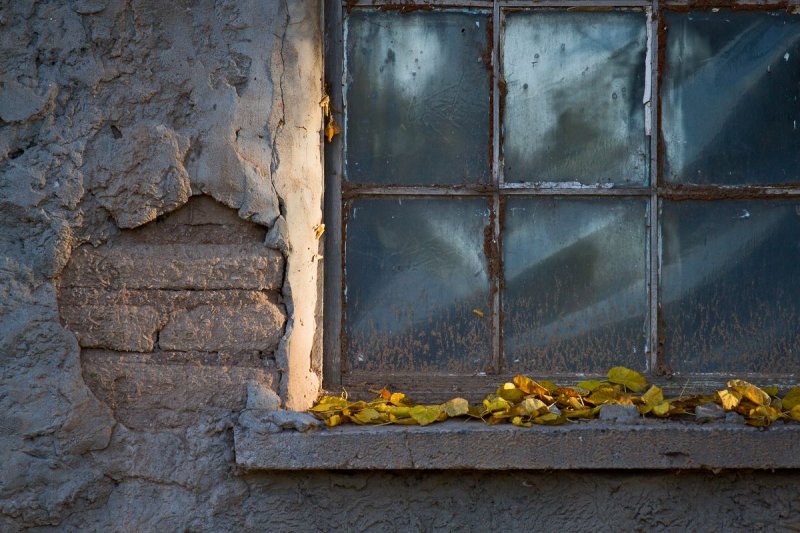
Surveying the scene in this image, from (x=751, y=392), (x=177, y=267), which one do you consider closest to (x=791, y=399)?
(x=751, y=392)

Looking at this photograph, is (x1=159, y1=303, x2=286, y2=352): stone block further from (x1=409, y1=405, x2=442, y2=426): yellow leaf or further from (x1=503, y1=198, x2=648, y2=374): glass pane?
(x1=503, y1=198, x2=648, y2=374): glass pane

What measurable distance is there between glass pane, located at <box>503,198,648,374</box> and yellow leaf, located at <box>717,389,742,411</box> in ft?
0.96

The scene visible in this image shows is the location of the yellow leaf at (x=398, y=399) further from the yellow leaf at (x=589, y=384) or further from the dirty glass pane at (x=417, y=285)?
the yellow leaf at (x=589, y=384)

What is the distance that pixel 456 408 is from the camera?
2152mm

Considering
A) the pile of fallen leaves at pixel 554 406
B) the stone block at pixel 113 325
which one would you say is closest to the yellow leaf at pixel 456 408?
the pile of fallen leaves at pixel 554 406

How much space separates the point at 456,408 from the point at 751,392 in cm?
71

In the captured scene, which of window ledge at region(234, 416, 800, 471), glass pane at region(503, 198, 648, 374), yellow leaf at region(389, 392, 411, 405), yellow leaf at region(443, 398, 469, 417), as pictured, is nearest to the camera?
window ledge at region(234, 416, 800, 471)

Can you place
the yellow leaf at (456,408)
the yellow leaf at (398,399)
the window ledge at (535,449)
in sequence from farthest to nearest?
the yellow leaf at (398,399) → the yellow leaf at (456,408) → the window ledge at (535,449)

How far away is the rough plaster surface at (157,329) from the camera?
2.06m

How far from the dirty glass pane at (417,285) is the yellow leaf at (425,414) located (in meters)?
0.25

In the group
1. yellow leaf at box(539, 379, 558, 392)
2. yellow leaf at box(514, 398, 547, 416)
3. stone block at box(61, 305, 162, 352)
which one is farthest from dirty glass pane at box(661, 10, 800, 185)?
stone block at box(61, 305, 162, 352)

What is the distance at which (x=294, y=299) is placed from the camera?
7.13 ft

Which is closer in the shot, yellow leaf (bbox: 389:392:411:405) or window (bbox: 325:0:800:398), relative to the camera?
yellow leaf (bbox: 389:392:411:405)

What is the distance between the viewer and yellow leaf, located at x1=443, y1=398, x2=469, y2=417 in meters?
2.15
